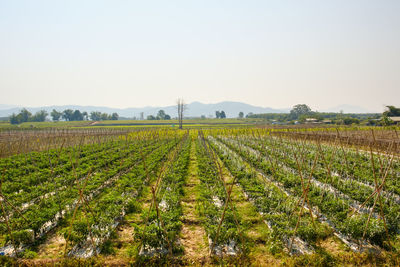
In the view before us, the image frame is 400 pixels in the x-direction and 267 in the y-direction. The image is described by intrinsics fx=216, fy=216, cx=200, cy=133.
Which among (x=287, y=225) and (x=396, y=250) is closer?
(x=396, y=250)

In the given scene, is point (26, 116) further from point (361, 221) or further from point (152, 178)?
point (361, 221)

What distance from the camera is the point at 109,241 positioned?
5.66m

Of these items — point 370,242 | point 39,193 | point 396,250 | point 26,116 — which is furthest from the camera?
point 26,116

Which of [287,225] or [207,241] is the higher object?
[287,225]

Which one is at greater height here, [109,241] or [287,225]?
[287,225]

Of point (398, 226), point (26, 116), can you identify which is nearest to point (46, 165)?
point (398, 226)

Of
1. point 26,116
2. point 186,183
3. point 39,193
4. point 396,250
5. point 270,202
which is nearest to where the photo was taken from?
point 396,250

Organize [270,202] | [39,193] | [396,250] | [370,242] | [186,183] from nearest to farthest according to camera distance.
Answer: [396,250] < [370,242] < [270,202] < [39,193] < [186,183]

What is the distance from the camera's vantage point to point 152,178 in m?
11.6

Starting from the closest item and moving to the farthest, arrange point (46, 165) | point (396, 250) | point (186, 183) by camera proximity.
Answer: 1. point (396, 250)
2. point (186, 183)
3. point (46, 165)

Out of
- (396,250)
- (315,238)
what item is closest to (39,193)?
(315,238)

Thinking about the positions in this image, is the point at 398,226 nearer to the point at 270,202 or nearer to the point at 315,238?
the point at 315,238

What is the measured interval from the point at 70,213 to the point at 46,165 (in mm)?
9088

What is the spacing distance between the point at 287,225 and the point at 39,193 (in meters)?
8.82
